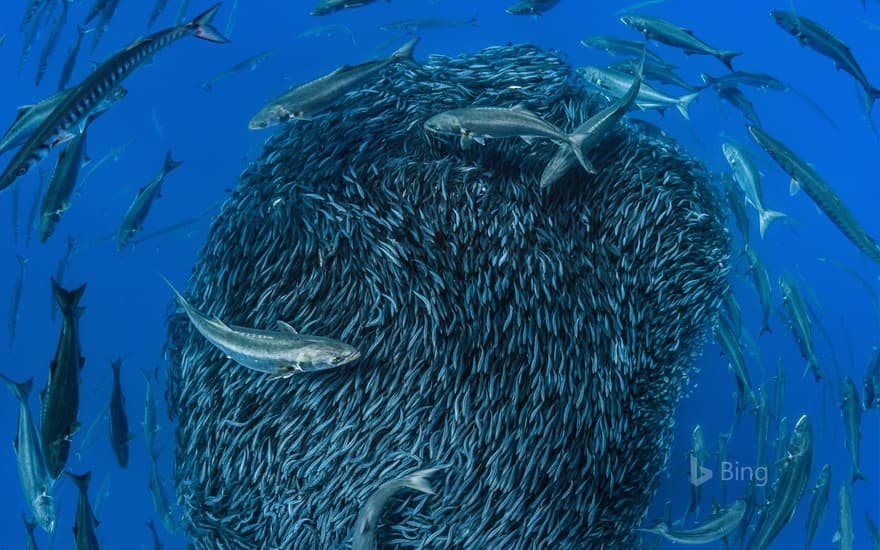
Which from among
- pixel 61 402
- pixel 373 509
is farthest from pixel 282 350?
pixel 61 402

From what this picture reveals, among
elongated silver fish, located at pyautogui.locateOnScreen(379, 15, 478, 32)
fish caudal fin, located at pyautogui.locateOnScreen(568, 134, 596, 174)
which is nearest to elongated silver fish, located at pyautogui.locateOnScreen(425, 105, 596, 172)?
fish caudal fin, located at pyautogui.locateOnScreen(568, 134, 596, 174)

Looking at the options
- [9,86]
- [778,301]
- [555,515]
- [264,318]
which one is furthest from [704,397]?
[9,86]

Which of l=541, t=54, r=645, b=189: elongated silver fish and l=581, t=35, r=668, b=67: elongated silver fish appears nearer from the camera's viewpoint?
l=541, t=54, r=645, b=189: elongated silver fish

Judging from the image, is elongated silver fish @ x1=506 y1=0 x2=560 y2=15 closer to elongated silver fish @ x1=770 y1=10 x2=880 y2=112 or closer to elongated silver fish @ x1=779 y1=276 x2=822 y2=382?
elongated silver fish @ x1=770 y1=10 x2=880 y2=112

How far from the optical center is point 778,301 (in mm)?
3725

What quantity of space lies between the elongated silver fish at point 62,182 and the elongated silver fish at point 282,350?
870 mm

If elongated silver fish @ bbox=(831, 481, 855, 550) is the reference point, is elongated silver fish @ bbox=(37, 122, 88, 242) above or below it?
above

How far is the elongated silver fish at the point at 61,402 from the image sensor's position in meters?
2.15

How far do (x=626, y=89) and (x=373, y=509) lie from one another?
2228 millimetres

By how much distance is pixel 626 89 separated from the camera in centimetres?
297

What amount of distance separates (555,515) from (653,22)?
244 cm

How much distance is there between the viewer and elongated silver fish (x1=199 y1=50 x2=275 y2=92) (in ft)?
11.3

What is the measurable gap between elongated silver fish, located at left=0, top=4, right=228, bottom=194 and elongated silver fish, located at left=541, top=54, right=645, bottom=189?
5.45 ft

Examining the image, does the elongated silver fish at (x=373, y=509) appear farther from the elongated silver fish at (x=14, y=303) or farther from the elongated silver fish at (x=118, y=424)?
the elongated silver fish at (x=14, y=303)
